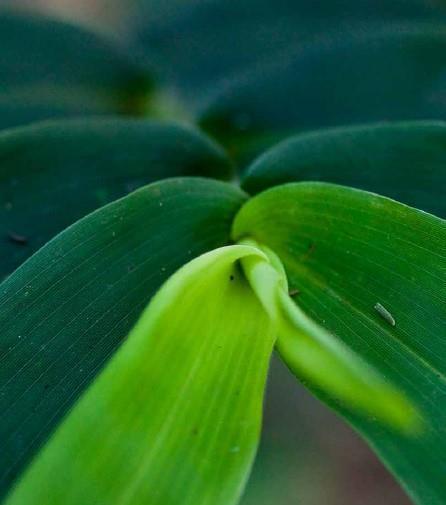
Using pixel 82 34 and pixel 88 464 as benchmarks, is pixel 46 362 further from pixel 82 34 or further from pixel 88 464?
pixel 82 34

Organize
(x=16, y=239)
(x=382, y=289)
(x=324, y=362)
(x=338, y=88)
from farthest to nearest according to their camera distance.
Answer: (x=338, y=88) → (x=16, y=239) → (x=382, y=289) → (x=324, y=362)

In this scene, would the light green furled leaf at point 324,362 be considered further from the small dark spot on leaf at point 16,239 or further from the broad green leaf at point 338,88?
the broad green leaf at point 338,88

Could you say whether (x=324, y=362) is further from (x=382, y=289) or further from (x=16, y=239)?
(x=16, y=239)

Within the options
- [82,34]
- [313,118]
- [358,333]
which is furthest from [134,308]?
[82,34]

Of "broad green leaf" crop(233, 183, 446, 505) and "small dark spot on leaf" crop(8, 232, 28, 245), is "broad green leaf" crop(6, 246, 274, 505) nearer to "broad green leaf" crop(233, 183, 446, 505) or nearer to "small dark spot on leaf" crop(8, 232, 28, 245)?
"broad green leaf" crop(233, 183, 446, 505)

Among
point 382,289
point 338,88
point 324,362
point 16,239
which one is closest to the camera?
point 324,362

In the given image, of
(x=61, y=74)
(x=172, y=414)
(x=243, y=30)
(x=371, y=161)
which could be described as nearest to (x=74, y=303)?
(x=172, y=414)

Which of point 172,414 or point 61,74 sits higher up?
point 61,74
